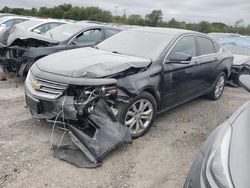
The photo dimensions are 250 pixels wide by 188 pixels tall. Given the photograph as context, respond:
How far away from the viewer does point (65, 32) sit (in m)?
7.50

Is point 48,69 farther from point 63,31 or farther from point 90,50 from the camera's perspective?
point 63,31

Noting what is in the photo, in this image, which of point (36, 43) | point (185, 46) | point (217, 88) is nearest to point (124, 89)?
point (185, 46)

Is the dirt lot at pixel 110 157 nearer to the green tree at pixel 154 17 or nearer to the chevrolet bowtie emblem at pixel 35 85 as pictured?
the chevrolet bowtie emblem at pixel 35 85

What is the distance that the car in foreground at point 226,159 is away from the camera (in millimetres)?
1688

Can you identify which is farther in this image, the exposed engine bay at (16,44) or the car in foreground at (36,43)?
the exposed engine bay at (16,44)

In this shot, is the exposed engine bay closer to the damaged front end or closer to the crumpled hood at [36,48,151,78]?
the crumpled hood at [36,48,151,78]

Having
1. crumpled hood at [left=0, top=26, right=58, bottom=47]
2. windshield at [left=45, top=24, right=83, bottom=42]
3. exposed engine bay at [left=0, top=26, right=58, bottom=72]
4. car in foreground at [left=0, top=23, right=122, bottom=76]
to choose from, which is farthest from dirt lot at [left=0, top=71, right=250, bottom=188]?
windshield at [left=45, top=24, right=83, bottom=42]

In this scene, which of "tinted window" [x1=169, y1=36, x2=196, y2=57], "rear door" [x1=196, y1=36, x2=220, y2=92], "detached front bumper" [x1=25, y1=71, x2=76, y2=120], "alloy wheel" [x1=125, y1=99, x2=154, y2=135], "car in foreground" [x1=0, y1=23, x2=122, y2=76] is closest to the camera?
"detached front bumper" [x1=25, y1=71, x2=76, y2=120]

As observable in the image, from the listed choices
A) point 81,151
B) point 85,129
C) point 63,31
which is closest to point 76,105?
point 85,129

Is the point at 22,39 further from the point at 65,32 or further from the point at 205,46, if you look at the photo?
the point at 205,46

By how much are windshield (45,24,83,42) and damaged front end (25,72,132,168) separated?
371cm

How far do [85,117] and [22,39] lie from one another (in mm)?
3982

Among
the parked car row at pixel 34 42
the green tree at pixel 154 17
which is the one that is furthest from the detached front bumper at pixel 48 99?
the green tree at pixel 154 17

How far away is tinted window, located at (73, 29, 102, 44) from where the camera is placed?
283 inches
